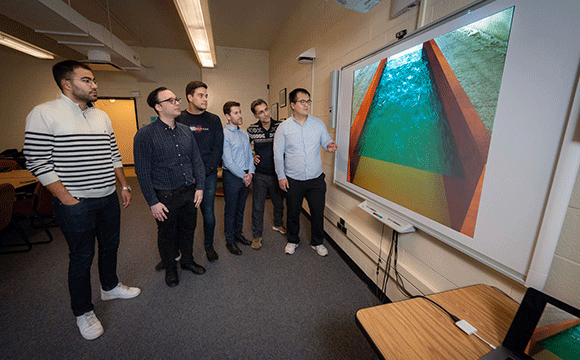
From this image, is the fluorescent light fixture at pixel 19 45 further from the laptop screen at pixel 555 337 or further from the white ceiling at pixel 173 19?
the laptop screen at pixel 555 337

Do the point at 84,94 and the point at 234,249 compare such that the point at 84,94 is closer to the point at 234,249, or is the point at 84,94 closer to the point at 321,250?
the point at 234,249

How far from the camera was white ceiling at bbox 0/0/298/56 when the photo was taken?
3.72 metres

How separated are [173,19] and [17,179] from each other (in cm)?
360

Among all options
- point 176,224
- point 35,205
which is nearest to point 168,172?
point 176,224

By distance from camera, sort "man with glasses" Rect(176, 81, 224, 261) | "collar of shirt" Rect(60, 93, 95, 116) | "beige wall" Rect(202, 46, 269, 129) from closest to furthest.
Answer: "collar of shirt" Rect(60, 93, 95, 116) < "man with glasses" Rect(176, 81, 224, 261) < "beige wall" Rect(202, 46, 269, 129)

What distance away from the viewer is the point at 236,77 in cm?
617

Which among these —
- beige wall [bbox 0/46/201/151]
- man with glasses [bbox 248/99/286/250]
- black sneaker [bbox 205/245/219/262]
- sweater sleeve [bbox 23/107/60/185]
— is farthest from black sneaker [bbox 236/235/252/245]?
beige wall [bbox 0/46/201/151]

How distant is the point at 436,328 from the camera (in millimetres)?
783

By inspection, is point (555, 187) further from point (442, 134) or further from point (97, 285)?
point (97, 285)

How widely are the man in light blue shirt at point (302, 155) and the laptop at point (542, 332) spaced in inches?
63.2

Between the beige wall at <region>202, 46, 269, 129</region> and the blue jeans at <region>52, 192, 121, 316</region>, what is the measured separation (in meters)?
5.07

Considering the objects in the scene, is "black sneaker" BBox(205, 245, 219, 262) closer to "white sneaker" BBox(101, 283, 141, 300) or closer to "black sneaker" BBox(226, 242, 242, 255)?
"black sneaker" BBox(226, 242, 242, 255)

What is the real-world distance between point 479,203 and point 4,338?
2951 millimetres

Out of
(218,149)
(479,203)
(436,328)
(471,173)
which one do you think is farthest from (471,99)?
(218,149)
